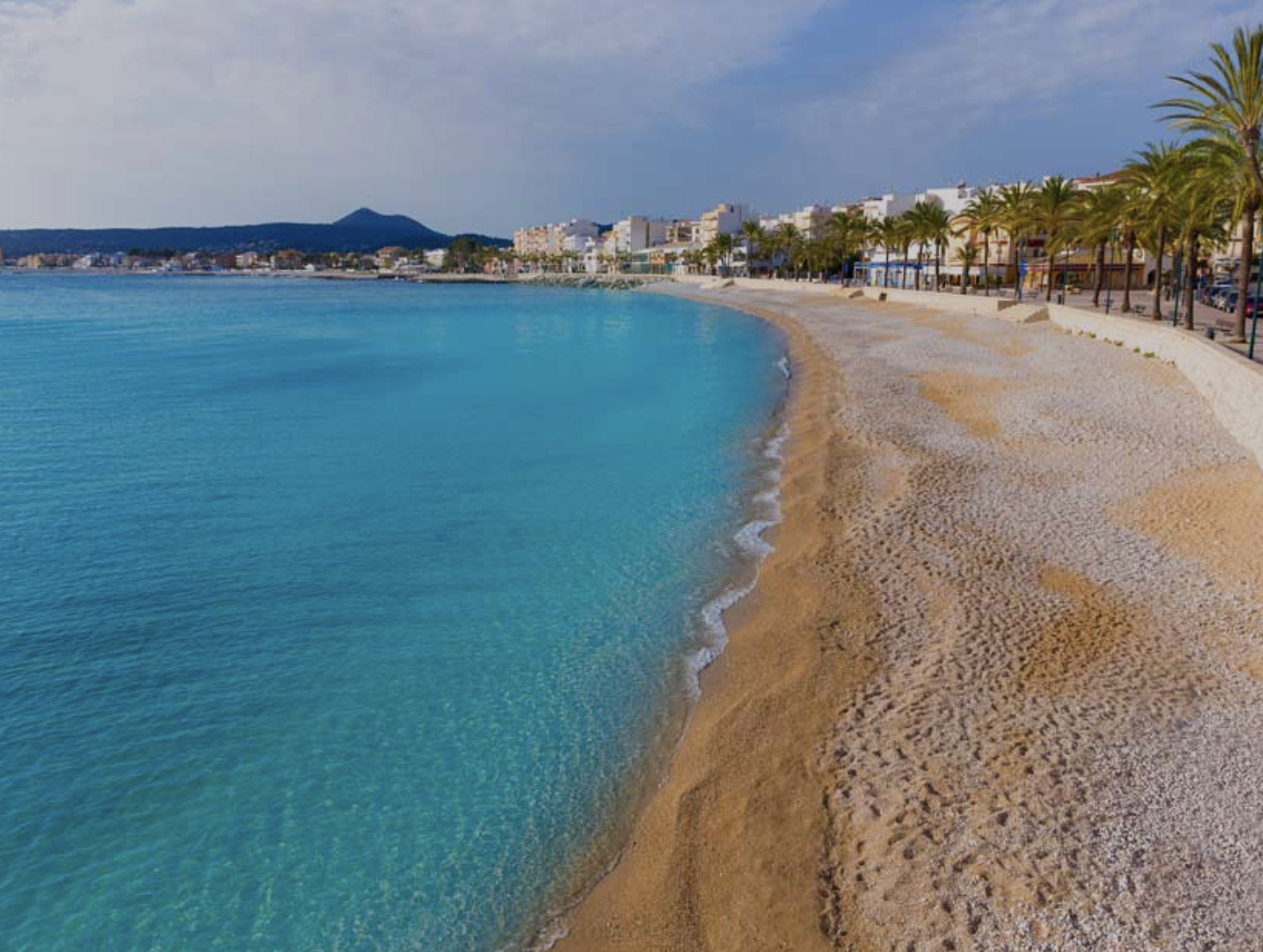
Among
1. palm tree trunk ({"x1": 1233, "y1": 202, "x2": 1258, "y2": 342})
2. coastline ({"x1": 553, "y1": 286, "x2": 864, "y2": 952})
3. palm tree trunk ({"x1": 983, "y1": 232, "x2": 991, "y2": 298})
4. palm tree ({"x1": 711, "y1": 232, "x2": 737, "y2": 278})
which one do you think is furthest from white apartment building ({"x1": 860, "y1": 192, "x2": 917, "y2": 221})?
coastline ({"x1": 553, "y1": 286, "x2": 864, "y2": 952})

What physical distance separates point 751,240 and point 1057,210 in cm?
8513

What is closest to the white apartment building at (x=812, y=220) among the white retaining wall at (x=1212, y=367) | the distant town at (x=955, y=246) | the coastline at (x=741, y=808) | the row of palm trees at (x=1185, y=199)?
the distant town at (x=955, y=246)

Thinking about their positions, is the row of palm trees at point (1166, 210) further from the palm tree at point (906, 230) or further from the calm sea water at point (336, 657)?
the calm sea water at point (336, 657)

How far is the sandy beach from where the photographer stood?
6.91 meters

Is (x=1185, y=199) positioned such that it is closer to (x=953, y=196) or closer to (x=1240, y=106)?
(x=1240, y=106)

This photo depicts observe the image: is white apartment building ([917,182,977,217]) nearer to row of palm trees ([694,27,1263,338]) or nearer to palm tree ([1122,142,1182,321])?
row of palm trees ([694,27,1263,338])

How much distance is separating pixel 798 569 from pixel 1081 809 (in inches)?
274

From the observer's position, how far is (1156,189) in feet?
124

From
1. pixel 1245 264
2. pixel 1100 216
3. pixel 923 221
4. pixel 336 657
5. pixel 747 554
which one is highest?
pixel 923 221

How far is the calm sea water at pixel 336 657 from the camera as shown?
8125 mm

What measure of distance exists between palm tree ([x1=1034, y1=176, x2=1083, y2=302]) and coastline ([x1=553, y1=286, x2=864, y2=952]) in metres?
47.6

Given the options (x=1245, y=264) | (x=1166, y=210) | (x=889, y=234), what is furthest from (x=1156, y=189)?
(x=889, y=234)

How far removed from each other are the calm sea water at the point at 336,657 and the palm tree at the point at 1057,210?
104 ft

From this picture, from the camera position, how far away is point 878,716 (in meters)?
9.70
